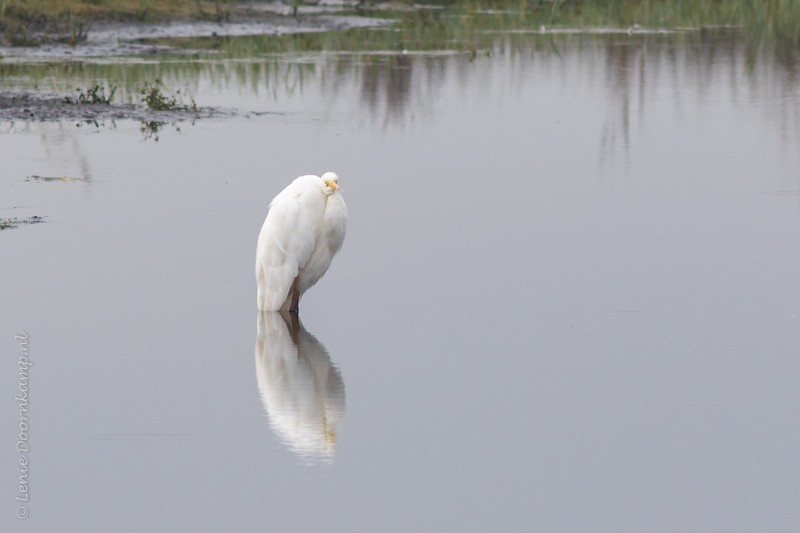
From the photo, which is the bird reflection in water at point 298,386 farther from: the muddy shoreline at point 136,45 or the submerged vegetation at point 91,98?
the submerged vegetation at point 91,98

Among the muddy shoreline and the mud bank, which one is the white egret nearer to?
the muddy shoreline

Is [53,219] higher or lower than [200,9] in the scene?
lower

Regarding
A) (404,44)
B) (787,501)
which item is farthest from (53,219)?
(404,44)

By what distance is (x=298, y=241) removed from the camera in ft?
24.8

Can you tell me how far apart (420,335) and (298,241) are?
1043 millimetres

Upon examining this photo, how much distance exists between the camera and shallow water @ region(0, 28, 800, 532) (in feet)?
16.1

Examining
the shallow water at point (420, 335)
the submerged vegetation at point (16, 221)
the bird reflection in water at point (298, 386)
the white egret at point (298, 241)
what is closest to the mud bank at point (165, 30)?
the shallow water at point (420, 335)

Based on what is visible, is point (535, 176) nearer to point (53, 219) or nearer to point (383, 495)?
point (53, 219)

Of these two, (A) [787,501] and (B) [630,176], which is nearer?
(A) [787,501]

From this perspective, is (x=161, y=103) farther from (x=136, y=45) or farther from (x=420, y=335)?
(x=420, y=335)

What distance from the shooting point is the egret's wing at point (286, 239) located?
7441 millimetres

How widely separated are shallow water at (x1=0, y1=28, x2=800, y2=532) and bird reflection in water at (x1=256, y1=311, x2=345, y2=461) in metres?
0.02

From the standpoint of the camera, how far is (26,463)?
5137 millimetres

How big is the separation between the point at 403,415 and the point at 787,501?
56.0 inches
